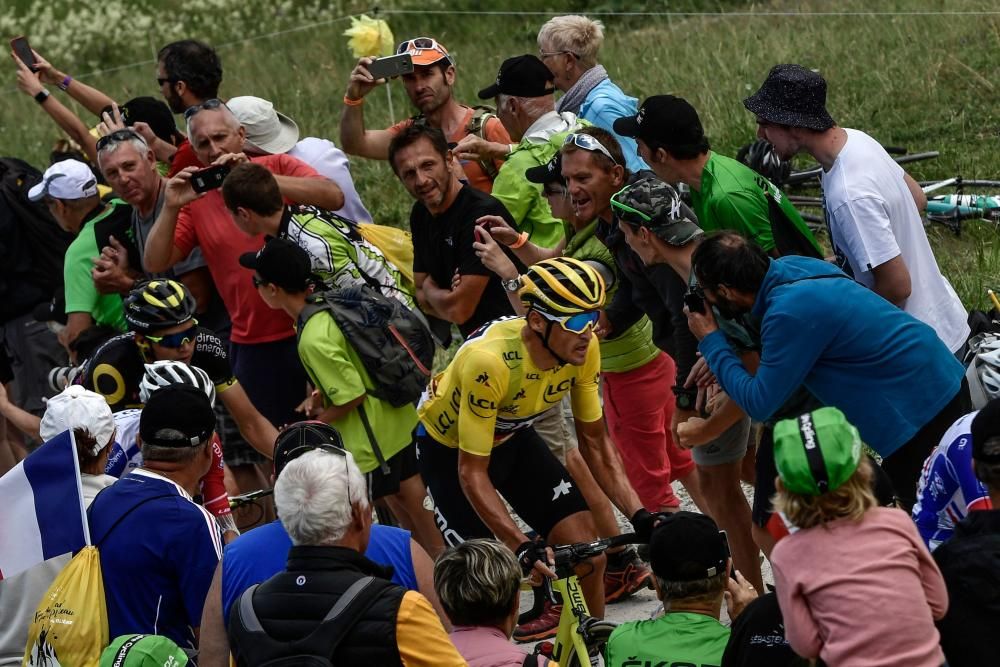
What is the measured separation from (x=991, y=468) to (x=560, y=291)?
7.12ft

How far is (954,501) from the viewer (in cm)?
467

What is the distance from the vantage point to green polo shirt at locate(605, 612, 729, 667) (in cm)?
423

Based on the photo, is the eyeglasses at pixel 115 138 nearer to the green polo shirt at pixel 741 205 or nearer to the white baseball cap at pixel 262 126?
the white baseball cap at pixel 262 126

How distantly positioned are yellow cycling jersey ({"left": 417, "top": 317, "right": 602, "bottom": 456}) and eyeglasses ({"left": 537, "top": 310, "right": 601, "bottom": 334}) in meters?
0.23

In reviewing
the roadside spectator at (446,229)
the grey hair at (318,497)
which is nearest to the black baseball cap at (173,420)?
the grey hair at (318,497)

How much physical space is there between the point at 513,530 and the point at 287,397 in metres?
2.27

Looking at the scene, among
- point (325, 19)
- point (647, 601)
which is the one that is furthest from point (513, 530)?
point (325, 19)

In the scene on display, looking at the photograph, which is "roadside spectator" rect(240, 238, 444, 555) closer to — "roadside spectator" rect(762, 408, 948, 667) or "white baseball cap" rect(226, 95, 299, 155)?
"white baseball cap" rect(226, 95, 299, 155)

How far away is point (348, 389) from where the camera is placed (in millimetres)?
6695

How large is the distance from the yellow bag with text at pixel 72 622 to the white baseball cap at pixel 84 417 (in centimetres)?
68

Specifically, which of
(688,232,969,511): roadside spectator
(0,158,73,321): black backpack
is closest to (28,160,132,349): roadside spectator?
(0,158,73,321): black backpack

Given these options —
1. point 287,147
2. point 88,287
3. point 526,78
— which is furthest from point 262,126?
point 526,78

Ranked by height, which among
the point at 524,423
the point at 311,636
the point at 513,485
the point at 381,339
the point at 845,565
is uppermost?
the point at 845,565

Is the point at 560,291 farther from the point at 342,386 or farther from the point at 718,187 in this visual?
the point at 342,386
